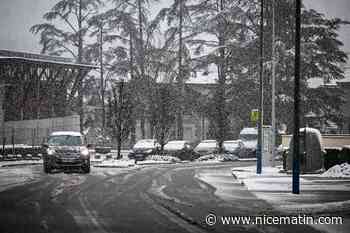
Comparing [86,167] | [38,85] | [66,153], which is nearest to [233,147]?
[38,85]

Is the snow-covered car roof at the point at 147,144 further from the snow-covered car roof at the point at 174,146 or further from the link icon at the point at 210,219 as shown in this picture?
the link icon at the point at 210,219

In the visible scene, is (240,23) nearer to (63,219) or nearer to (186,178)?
(186,178)

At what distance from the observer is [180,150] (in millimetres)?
47844

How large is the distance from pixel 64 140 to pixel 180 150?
1929cm

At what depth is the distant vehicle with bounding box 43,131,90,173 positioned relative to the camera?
28.3 metres

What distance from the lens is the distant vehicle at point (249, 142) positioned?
50.3 m

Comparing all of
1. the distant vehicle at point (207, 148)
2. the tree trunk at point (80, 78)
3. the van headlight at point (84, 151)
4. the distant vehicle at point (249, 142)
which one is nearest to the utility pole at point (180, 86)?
the distant vehicle at point (207, 148)

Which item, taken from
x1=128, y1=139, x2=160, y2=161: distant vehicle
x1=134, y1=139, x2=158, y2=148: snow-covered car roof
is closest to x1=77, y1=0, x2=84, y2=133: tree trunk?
x1=134, y1=139, x2=158, y2=148: snow-covered car roof

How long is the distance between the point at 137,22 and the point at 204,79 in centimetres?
2349

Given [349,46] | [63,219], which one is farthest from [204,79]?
[63,219]

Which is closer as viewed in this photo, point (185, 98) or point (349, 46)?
point (185, 98)

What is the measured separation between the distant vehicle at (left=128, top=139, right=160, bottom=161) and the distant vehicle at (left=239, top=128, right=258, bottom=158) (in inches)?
289

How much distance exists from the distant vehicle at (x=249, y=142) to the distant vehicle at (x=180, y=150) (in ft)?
14.6

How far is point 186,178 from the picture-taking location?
1043 inches
